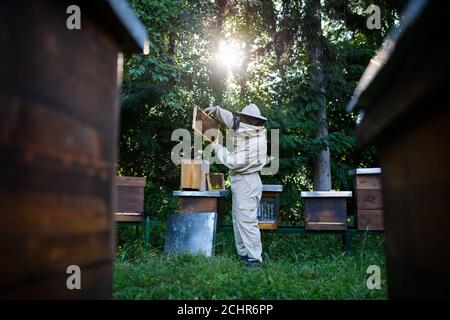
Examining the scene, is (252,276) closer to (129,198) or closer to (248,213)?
(248,213)

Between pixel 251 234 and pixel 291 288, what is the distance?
5.97 feet

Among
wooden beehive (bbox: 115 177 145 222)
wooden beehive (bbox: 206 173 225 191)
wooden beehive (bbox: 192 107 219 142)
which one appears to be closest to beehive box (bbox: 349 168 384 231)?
wooden beehive (bbox: 192 107 219 142)

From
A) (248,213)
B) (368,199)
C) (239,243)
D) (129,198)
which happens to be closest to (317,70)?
(368,199)

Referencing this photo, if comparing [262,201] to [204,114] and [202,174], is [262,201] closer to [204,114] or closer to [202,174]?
[202,174]

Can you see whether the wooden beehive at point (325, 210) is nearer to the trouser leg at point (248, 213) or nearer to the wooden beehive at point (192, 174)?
the trouser leg at point (248, 213)

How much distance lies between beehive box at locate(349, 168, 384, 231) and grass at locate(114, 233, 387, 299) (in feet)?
1.33

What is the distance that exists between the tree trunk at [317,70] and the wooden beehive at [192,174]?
10.5 feet

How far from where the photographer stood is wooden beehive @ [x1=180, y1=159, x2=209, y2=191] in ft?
19.0

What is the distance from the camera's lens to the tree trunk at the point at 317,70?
8195mm

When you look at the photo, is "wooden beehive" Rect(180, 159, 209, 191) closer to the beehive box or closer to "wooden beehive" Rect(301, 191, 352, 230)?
"wooden beehive" Rect(301, 191, 352, 230)
